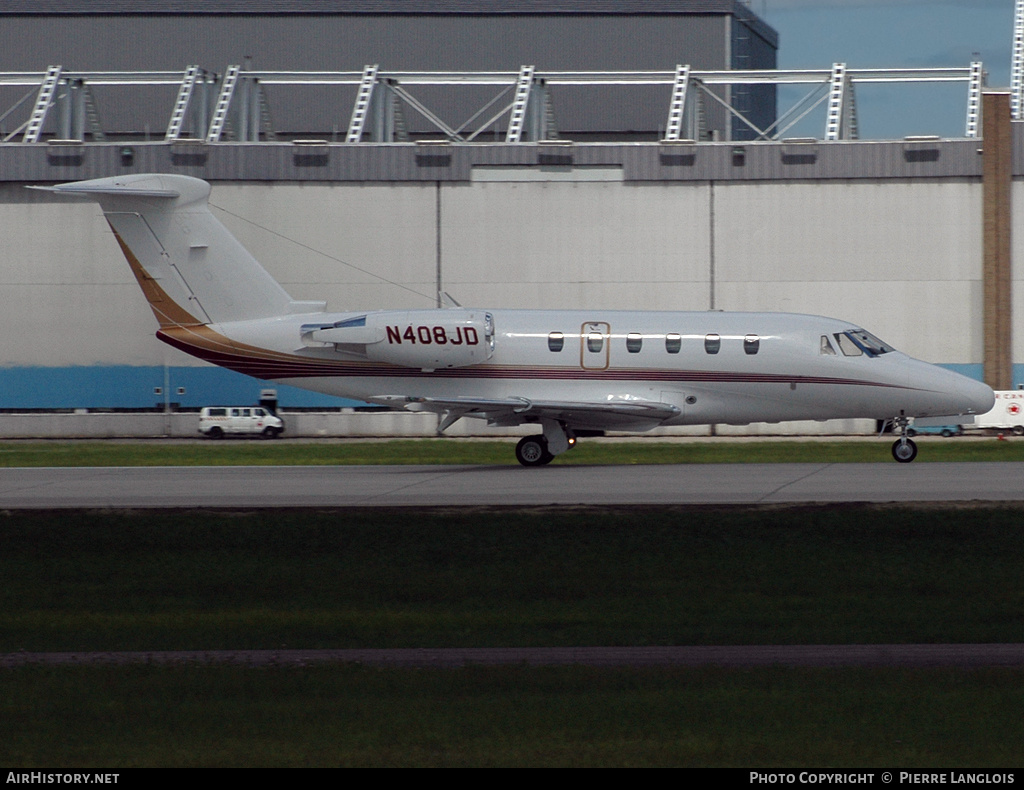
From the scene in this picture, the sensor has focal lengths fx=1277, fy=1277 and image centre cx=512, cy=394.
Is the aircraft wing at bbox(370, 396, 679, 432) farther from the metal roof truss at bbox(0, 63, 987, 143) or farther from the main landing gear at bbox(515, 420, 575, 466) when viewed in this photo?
the metal roof truss at bbox(0, 63, 987, 143)

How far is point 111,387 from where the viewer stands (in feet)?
156

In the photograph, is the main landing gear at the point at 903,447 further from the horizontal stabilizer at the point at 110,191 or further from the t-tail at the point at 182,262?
the horizontal stabilizer at the point at 110,191

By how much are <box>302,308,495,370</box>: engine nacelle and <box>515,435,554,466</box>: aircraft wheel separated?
82.2 inches

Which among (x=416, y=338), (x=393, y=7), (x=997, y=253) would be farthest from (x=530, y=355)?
(x=393, y=7)

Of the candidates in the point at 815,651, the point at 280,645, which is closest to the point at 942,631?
the point at 815,651

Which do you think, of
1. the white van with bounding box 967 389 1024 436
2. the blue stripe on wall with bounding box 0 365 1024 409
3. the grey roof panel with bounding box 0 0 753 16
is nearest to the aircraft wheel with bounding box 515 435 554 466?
the blue stripe on wall with bounding box 0 365 1024 409

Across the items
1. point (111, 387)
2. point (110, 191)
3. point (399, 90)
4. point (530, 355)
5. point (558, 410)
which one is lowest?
point (558, 410)

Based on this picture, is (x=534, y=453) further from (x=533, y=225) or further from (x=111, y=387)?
(x=111, y=387)

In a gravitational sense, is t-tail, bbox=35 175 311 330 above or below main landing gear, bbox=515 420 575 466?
above

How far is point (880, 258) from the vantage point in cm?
4544

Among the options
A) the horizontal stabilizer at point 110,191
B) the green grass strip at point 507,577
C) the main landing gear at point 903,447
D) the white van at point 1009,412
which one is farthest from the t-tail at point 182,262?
the white van at point 1009,412

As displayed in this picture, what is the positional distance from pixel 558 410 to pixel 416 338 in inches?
130

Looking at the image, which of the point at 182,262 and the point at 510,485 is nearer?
the point at 510,485

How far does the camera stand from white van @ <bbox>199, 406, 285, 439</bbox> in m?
46.3
